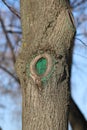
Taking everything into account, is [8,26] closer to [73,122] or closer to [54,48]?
[73,122]

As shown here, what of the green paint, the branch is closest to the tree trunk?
the green paint

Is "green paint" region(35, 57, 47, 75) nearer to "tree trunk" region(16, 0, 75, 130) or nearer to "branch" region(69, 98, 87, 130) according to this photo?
"tree trunk" region(16, 0, 75, 130)

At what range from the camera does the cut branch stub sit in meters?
3.02

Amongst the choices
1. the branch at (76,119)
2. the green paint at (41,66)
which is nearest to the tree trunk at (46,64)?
the green paint at (41,66)

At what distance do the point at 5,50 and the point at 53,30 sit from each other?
7.16 m

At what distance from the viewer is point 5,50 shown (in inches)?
402

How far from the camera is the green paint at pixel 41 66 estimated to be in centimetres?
304

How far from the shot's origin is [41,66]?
3045 millimetres

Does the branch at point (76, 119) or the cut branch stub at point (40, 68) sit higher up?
the cut branch stub at point (40, 68)

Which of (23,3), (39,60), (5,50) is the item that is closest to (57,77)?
(39,60)

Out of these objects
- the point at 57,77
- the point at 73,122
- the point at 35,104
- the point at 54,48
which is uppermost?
the point at 54,48

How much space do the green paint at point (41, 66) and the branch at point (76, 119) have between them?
567cm

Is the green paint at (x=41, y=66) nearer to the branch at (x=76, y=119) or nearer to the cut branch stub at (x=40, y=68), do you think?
the cut branch stub at (x=40, y=68)

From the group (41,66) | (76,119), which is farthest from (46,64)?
(76,119)
